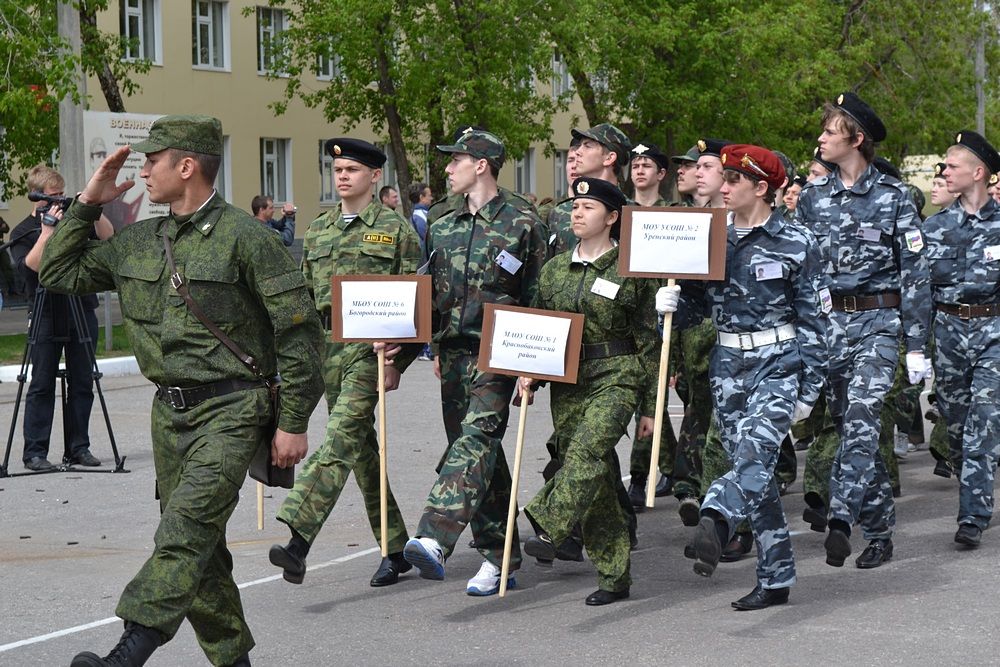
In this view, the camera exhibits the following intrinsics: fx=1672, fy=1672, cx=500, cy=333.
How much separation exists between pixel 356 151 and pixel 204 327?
2721mm

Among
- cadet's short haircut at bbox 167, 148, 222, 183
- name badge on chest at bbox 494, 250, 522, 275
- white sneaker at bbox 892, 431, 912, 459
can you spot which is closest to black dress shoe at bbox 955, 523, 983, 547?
name badge on chest at bbox 494, 250, 522, 275

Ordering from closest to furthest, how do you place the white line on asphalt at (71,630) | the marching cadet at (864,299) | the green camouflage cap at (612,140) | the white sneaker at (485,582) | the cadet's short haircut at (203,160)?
the cadet's short haircut at (203,160) → the white line on asphalt at (71,630) → the white sneaker at (485,582) → the marching cadet at (864,299) → the green camouflage cap at (612,140)

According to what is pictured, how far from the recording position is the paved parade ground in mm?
6383

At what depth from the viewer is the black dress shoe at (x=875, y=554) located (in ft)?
26.3

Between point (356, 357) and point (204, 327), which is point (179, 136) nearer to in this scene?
point (204, 327)

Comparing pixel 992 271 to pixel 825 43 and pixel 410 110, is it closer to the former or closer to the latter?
pixel 410 110

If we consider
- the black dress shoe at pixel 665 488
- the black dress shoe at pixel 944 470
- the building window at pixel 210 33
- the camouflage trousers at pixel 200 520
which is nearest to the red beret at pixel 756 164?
the camouflage trousers at pixel 200 520

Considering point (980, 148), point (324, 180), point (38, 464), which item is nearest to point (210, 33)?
point (324, 180)

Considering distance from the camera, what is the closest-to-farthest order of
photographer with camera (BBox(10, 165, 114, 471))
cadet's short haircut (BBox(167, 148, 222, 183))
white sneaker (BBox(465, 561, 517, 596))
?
cadet's short haircut (BBox(167, 148, 222, 183))
white sneaker (BBox(465, 561, 517, 596))
photographer with camera (BBox(10, 165, 114, 471))

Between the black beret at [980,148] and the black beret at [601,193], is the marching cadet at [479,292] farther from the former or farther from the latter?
the black beret at [980,148]

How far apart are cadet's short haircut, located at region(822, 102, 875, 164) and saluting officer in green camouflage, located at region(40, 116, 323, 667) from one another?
3713 millimetres

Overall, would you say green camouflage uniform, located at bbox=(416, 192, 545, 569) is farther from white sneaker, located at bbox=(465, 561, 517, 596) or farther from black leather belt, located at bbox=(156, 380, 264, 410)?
black leather belt, located at bbox=(156, 380, 264, 410)

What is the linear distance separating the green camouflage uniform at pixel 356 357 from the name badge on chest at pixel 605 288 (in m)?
1.06

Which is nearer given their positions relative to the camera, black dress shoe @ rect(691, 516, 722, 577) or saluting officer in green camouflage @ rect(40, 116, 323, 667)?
saluting officer in green camouflage @ rect(40, 116, 323, 667)
